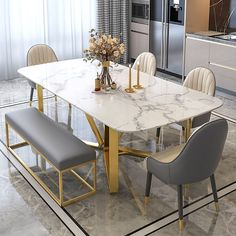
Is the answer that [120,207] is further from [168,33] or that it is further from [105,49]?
[168,33]

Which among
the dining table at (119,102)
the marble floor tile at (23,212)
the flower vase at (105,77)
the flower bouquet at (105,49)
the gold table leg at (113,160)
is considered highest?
the flower bouquet at (105,49)

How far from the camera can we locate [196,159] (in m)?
3.11

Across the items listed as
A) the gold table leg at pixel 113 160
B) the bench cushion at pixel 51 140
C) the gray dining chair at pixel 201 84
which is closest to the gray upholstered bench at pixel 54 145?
the bench cushion at pixel 51 140

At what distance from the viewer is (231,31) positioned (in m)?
6.57

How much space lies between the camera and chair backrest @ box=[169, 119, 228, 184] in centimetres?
303

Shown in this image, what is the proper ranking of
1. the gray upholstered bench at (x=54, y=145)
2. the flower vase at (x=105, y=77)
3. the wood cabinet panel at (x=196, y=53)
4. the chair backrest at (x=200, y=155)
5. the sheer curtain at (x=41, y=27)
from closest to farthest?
the chair backrest at (x=200, y=155) < the gray upholstered bench at (x=54, y=145) < the flower vase at (x=105, y=77) < the wood cabinet panel at (x=196, y=53) < the sheer curtain at (x=41, y=27)

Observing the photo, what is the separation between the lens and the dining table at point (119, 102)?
346 cm

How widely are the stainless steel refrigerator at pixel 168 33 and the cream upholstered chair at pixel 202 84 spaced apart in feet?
7.87

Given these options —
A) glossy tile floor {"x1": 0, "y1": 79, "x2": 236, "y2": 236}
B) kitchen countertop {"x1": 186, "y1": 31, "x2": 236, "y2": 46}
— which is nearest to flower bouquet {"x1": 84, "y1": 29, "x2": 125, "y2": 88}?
glossy tile floor {"x1": 0, "y1": 79, "x2": 236, "y2": 236}

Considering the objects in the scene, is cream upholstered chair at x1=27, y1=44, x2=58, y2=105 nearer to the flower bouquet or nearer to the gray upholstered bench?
the gray upholstered bench

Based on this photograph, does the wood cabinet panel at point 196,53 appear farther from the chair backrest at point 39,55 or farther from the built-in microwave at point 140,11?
the chair backrest at point 39,55

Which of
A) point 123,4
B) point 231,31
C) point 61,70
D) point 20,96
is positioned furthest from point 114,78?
point 123,4

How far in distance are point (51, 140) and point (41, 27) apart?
374 centimetres

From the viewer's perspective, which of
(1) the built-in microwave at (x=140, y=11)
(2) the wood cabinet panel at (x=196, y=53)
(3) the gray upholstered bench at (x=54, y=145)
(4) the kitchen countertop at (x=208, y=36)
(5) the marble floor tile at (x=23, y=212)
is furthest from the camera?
(1) the built-in microwave at (x=140, y=11)
